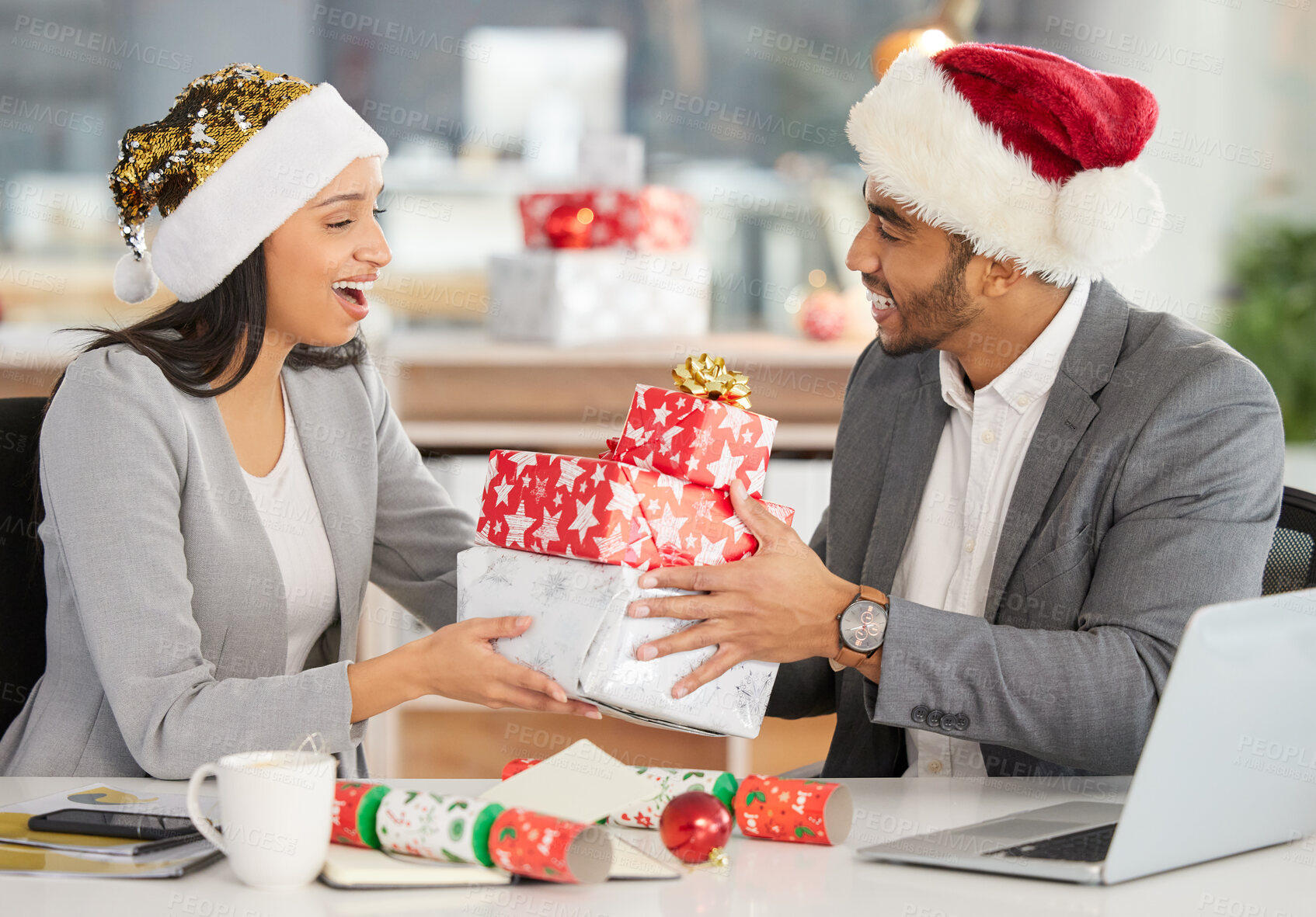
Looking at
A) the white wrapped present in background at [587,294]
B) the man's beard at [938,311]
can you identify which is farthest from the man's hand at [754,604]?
the white wrapped present in background at [587,294]

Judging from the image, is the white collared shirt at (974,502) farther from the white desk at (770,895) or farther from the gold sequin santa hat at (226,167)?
the gold sequin santa hat at (226,167)

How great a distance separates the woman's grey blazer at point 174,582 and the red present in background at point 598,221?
45.3 inches

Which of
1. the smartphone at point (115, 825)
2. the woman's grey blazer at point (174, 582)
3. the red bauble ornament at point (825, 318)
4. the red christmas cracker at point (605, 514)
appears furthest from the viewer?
the red bauble ornament at point (825, 318)

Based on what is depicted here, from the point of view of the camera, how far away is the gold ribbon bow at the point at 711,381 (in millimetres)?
1173

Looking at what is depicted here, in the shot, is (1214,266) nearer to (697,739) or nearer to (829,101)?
(829,101)

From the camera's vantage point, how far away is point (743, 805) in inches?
41.3

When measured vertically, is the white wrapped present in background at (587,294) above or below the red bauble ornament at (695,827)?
above

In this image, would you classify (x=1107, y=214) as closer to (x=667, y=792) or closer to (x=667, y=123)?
(x=667, y=792)

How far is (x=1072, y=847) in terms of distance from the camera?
989mm

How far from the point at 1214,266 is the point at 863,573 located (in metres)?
2.95

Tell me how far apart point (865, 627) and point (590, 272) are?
1.64 metres

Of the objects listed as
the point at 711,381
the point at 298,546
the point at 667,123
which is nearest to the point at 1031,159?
the point at 711,381

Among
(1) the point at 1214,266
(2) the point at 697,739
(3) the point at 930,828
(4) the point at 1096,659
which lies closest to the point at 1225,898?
(3) the point at 930,828

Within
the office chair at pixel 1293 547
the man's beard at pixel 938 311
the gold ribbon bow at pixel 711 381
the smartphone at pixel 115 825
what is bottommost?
the smartphone at pixel 115 825
